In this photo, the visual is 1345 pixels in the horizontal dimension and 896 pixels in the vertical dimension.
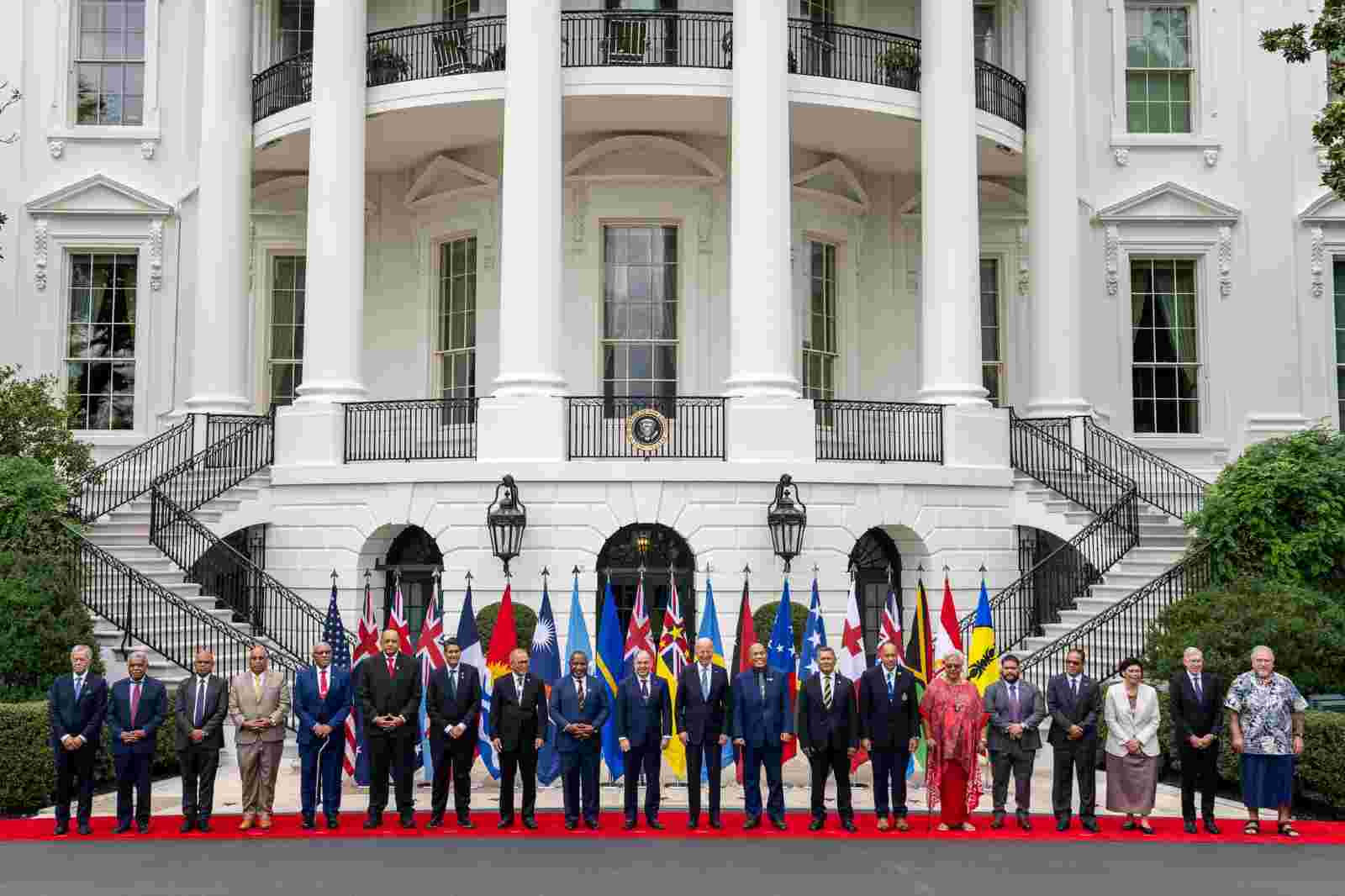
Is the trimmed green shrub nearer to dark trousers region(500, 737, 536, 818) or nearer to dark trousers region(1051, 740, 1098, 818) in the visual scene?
dark trousers region(1051, 740, 1098, 818)

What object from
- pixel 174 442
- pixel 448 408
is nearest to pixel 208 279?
pixel 174 442

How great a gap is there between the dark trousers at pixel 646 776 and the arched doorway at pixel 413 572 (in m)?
9.24

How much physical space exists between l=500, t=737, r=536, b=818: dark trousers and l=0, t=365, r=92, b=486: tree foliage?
10992 mm

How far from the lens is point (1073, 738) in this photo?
13945 millimetres

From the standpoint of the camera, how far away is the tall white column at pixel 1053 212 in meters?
25.6

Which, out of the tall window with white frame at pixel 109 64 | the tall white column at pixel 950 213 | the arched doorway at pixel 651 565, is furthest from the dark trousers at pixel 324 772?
the tall window with white frame at pixel 109 64

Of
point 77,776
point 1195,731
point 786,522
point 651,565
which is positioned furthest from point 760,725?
point 651,565

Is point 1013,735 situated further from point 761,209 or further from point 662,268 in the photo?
point 662,268

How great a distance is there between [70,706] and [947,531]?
1267 centimetres

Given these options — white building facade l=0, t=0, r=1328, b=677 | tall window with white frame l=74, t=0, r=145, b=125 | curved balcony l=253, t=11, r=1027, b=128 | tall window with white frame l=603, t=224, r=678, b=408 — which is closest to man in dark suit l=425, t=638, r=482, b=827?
white building facade l=0, t=0, r=1328, b=677

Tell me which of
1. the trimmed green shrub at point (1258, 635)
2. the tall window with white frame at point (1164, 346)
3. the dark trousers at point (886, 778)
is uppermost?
the tall window with white frame at point (1164, 346)

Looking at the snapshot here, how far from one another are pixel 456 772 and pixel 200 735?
224 cm

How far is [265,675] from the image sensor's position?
14336 mm

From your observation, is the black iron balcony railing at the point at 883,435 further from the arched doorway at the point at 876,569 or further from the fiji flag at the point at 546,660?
the fiji flag at the point at 546,660
